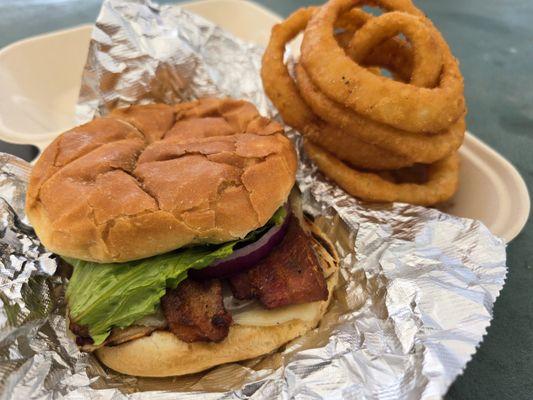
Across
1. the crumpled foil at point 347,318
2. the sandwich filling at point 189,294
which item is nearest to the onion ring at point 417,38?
the crumpled foil at point 347,318

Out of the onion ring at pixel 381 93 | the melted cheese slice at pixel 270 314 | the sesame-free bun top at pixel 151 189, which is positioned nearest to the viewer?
the sesame-free bun top at pixel 151 189

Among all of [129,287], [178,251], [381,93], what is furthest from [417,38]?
[129,287]

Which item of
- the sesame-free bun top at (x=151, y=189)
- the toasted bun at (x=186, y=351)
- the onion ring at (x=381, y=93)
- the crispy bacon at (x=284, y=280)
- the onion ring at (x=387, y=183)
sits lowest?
the toasted bun at (x=186, y=351)

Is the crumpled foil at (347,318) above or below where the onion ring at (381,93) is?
below

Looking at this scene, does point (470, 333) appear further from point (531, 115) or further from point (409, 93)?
point (531, 115)

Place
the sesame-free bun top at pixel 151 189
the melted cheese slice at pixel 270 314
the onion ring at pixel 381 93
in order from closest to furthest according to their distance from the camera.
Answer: the sesame-free bun top at pixel 151 189
the melted cheese slice at pixel 270 314
the onion ring at pixel 381 93

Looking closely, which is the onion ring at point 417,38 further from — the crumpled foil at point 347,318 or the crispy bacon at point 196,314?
the crispy bacon at point 196,314

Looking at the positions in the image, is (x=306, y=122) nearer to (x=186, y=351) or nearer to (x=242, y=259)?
(x=242, y=259)
